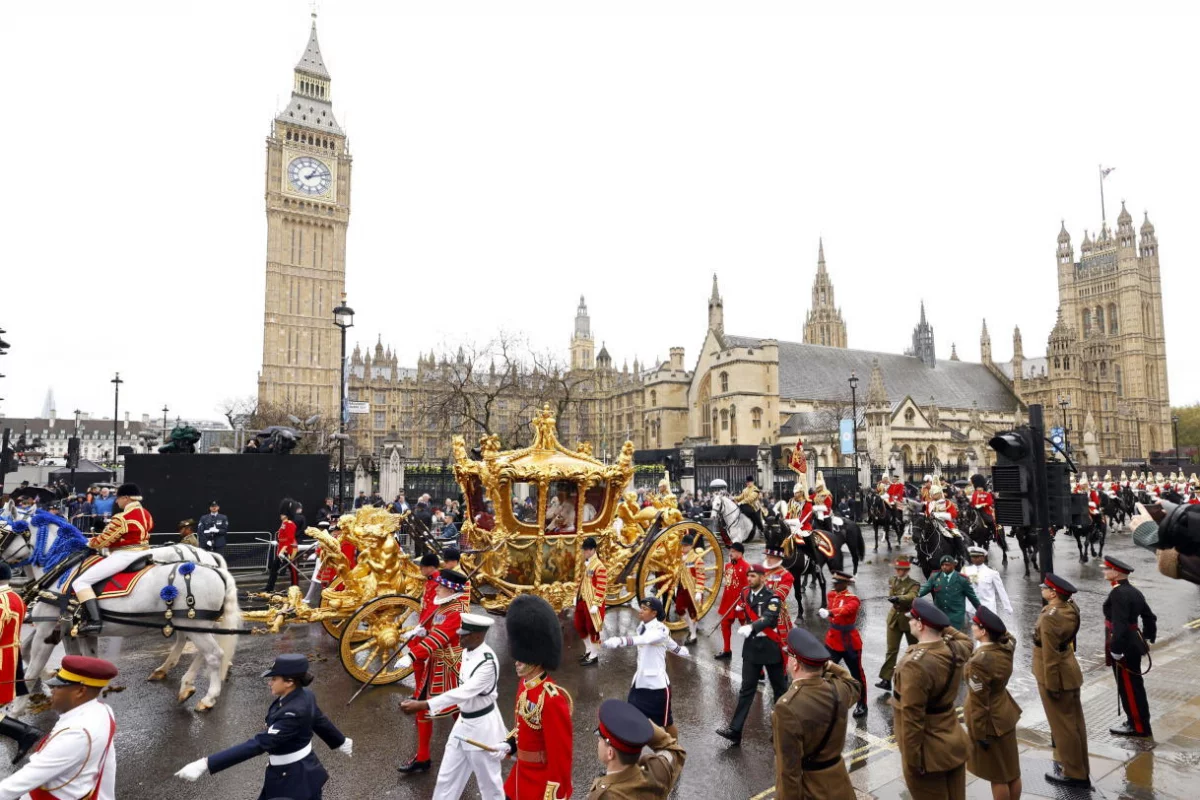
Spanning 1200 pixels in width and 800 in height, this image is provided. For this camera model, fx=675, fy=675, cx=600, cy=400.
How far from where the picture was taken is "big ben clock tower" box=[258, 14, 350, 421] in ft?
249

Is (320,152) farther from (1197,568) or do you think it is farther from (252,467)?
(1197,568)

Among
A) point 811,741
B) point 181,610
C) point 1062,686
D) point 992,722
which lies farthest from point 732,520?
point 811,741

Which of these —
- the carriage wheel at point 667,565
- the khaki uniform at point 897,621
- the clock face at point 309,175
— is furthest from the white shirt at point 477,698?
the clock face at point 309,175

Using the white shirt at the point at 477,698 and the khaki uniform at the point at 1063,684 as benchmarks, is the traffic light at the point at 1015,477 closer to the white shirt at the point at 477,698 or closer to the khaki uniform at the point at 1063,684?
the khaki uniform at the point at 1063,684

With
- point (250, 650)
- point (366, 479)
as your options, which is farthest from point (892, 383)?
point (250, 650)

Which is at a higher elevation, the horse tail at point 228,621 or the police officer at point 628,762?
the police officer at point 628,762

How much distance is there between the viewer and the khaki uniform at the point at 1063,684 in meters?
5.54

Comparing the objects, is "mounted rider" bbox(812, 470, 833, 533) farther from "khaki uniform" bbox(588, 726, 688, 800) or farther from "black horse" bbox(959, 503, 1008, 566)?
"khaki uniform" bbox(588, 726, 688, 800)

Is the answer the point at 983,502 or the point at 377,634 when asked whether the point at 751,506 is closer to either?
the point at 983,502

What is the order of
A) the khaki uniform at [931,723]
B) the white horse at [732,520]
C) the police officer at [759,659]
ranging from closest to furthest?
the khaki uniform at [931,723] → the police officer at [759,659] → the white horse at [732,520]

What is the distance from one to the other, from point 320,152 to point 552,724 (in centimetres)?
8832

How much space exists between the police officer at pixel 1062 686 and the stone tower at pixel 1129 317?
96.4 m

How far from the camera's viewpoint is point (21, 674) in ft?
22.8

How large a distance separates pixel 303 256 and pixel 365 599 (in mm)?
78175
